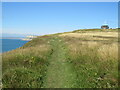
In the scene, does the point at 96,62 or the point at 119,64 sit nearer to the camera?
the point at 119,64

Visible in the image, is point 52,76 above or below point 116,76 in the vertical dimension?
below

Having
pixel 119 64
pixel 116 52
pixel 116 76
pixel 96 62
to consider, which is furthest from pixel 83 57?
pixel 116 76

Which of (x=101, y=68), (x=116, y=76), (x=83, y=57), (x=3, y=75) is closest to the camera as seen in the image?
(x=116, y=76)

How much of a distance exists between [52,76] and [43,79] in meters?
0.75

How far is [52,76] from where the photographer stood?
26.9ft

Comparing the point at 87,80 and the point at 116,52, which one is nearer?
the point at 87,80

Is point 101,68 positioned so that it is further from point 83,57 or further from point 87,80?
A: point 83,57

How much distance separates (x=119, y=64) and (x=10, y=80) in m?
6.57

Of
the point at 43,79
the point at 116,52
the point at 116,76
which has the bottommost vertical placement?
the point at 43,79

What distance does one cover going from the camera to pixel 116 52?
9180mm

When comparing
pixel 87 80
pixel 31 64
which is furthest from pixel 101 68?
pixel 31 64

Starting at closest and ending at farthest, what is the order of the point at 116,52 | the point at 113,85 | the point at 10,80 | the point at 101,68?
the point at 113,85, the point at 10,80, the point at 101,68, the point at 116,52

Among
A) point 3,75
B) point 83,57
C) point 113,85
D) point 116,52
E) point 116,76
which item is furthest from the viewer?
point 83,57

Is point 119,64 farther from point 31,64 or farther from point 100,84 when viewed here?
point 31,64
